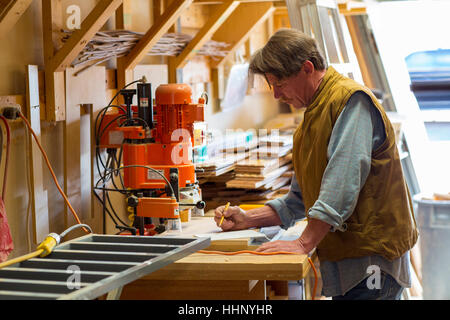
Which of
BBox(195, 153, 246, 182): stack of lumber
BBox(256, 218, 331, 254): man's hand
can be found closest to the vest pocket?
BBox(256, 218, 331, 254): man's hand

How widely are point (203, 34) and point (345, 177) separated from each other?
6.36ft

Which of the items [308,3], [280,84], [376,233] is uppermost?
[308,3]

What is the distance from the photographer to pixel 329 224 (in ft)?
6.70

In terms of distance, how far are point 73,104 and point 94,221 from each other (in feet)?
1.97

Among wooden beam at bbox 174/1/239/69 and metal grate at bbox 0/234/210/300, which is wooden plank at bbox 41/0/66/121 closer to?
metal grate at bbox 0/234/210/300

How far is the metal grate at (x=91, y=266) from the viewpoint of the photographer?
1521 mm

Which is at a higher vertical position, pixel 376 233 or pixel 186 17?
pixel 186 17

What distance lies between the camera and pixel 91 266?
5.68 feet

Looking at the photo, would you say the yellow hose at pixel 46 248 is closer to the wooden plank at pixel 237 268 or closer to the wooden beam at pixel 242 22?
the wooden plank at pixel 237 268

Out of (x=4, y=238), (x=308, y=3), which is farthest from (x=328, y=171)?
(x=308, y=3)

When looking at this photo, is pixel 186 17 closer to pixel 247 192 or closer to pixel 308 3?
pixel 308 3

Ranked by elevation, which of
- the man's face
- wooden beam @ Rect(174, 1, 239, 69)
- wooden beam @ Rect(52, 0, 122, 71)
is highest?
wooden beam @ Rect(174, 1, 239, 69)

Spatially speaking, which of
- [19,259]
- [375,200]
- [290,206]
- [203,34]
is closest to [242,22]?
[203,34]

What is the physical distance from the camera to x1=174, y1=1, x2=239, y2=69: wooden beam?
3717 millimetres
